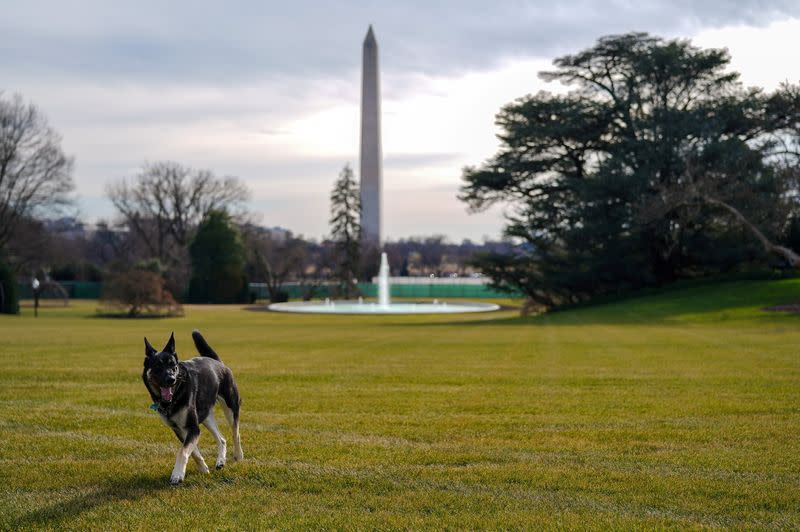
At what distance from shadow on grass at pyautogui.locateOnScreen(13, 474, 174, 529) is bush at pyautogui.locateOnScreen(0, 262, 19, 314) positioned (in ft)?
154

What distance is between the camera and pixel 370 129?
220 feet

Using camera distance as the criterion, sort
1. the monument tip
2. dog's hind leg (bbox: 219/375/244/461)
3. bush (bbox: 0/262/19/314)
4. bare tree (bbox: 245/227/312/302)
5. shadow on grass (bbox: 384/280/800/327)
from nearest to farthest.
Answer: dog's hind leg (bbox: 219/375/244/461), shadow on grass (bbox: 384/280/800/327), bush (bbox: 0/262/19/314), the monument tip, bare tree (bbox: 245/227/312/302)

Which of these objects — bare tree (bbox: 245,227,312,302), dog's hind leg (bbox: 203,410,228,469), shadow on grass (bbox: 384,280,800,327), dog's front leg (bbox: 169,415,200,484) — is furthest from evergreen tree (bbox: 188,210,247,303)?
dog's front leg (bbox: 169,415,200,484)

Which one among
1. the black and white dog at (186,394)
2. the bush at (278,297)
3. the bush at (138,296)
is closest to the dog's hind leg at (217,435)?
the black and white dog at (186,394)

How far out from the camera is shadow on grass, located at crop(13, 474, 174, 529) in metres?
6.17

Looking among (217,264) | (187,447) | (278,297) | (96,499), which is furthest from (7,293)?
(187,447)

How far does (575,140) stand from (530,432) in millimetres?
42301

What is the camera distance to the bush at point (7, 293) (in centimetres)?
4981

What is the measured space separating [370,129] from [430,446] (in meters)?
59.9

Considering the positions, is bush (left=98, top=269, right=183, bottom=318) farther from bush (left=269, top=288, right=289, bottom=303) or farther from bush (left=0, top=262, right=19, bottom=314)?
bush (left=269, top=288, right=289, bottom=303)

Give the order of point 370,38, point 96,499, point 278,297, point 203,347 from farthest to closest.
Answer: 1. point 278,297
2. point 370,38
3. point 203,347
4. point 96,499

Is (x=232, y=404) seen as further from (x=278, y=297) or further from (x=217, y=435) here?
(x=278, y=297)

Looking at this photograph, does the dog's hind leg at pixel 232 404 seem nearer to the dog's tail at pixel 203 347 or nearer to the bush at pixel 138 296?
the dog's tail at pixel 203 347

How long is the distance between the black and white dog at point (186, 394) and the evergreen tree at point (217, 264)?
207 ft
